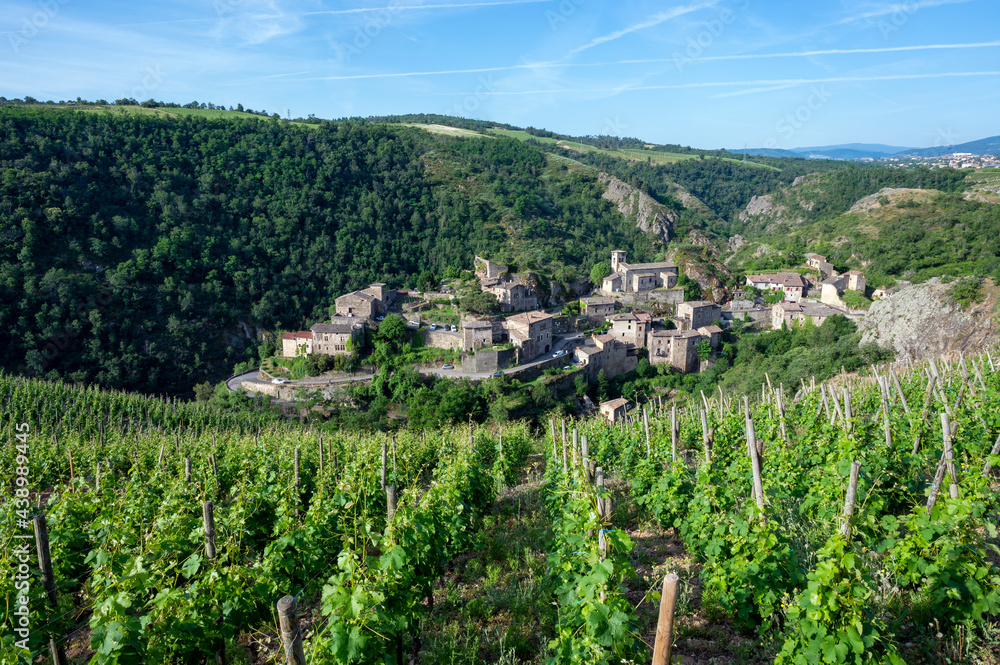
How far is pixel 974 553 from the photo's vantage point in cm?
407

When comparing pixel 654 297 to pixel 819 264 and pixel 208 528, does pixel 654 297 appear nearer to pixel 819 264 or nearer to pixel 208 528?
pixel 819 264

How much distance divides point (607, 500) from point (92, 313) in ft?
174

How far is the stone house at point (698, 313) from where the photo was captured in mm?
44594

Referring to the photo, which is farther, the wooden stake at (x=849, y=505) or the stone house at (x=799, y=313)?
the stone house at (x=799, y=313)

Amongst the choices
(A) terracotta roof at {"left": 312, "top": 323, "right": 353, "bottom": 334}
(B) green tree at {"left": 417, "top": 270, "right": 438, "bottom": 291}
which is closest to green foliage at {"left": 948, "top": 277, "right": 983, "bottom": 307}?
(A) terracotta roof at {"left": 312, "top": 323, "right": 353, "bottom": 334}

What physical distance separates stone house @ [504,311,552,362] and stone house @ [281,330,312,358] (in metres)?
15.4

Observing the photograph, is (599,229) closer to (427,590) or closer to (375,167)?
(375,167)

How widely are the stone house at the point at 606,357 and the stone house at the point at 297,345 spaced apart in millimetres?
20947

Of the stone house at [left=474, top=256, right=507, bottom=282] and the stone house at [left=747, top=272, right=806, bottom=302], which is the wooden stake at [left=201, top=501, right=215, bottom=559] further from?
the stone house at [left=747, top=272, right=806, bottom=302]

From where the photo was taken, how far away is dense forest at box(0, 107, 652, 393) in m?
43.5

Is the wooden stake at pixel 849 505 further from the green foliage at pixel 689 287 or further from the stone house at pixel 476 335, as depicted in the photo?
the green foliage at pixel 689 287

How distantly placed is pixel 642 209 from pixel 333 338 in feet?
198

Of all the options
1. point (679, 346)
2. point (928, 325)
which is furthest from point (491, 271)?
point (928, 325)

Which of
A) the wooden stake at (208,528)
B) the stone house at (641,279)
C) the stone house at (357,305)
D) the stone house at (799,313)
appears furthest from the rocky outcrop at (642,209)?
the wooden stake at (208,528)
